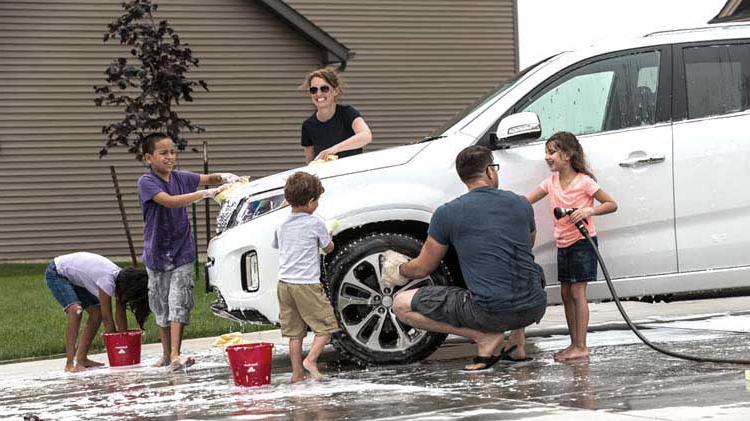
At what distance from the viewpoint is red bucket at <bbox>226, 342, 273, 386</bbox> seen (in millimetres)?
8109

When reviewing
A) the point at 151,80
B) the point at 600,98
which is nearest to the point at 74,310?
the point at 600,98

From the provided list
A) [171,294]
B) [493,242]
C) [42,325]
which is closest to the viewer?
[493,242]

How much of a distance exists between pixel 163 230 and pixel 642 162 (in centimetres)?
334

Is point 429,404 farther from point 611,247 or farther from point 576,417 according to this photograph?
point 611,247

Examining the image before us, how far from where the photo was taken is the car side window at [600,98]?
884 centimetres

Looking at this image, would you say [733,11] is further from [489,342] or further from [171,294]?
[489,342]

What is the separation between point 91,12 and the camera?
24562mm

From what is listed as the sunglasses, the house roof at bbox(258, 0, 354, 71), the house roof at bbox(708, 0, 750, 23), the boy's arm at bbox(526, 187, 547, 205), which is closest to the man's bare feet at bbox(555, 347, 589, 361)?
the boy's arm at bbox(526, 187, 547, 205)

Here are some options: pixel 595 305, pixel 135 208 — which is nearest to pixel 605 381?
pixel 595 305

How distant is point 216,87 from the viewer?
25188mm

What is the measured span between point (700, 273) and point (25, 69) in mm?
17653

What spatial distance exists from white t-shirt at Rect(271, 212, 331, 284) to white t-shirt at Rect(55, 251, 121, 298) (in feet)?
6.96

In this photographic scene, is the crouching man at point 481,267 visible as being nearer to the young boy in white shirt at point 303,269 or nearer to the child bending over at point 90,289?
the young boy in white shirt at point 303,269

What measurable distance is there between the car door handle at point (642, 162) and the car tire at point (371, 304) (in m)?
1.33
